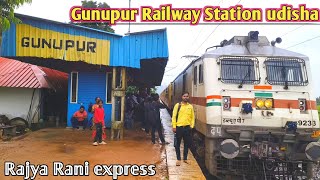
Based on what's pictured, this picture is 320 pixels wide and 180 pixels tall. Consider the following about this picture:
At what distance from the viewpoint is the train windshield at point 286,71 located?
8039mm

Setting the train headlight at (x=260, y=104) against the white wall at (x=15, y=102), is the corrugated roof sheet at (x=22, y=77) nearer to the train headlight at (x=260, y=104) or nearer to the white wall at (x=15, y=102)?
the white wall at (x=15, y=102)

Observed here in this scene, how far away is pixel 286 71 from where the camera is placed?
8.16m

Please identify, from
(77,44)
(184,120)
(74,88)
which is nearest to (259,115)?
(184,120)

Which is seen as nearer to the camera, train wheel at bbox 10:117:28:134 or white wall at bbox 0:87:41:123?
train wheel at bbox 10:117:28:134

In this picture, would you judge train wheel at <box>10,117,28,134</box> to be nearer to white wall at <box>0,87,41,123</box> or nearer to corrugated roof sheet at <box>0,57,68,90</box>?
white wall at <box>0,87,41,123</box>

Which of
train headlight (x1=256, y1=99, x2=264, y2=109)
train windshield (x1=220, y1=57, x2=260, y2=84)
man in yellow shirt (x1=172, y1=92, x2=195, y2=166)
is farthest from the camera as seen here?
man in yellow shirt (x1=172, y1=92, x2=195, y2=166)

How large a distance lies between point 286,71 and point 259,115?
1.34m

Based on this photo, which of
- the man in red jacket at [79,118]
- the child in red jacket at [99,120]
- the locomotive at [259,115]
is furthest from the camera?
the man in red jacket at [79,118]

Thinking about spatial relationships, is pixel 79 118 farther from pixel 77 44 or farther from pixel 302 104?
pixel 302 104

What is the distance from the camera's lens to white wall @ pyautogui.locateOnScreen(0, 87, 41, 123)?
15.5 m

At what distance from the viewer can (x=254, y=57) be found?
8.22 meters

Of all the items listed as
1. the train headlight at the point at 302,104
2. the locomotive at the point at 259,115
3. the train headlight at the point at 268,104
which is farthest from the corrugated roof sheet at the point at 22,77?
the train headlight at the point at 302,104

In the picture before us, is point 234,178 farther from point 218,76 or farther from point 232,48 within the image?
point 232,48

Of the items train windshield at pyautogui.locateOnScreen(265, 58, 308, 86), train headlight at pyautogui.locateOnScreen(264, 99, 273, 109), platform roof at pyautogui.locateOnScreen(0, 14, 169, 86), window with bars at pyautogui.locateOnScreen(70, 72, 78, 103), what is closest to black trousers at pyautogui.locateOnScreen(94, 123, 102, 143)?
platform roof at pyautogui.locateOnScreen(0, 14, 169, 86)
